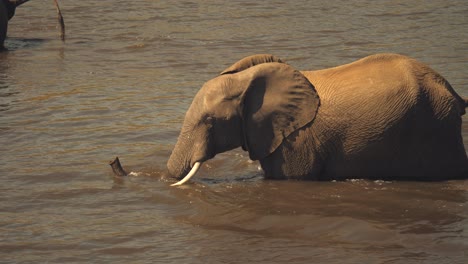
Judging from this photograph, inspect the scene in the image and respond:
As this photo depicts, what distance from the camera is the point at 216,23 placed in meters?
20.4

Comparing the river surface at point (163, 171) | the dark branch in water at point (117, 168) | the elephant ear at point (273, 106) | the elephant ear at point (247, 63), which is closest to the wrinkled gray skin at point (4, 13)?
the river surface at point (163, 171)

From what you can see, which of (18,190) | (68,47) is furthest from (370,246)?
(68,47)

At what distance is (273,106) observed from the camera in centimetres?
929

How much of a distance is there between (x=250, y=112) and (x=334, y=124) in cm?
80

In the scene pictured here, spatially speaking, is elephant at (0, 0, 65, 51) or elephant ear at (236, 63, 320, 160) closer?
elephant ear at (236, 63, 320, 160)

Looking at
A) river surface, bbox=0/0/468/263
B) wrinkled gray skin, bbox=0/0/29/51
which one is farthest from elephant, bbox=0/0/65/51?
river surface, bbox=0/0/468/263

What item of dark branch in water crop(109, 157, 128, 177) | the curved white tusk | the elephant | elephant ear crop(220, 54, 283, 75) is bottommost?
dark branch in water crop(109, 157, 128, 177)

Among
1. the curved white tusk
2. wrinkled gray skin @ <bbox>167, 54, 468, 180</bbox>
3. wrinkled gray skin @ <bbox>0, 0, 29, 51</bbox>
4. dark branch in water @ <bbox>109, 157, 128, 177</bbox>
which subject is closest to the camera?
wrinkled gray skin @ <bbox>167, 54, 468, 180</bbox>

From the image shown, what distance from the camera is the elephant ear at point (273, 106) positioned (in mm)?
9266

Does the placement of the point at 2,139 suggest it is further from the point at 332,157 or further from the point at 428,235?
the point at 428,235

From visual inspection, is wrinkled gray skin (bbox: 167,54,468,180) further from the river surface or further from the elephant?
the elephant

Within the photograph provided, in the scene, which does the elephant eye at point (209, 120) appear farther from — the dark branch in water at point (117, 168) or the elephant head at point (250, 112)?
the dark branch in water at point (117, 168)

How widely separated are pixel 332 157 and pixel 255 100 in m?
0.91

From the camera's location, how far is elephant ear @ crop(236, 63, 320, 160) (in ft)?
30.4
